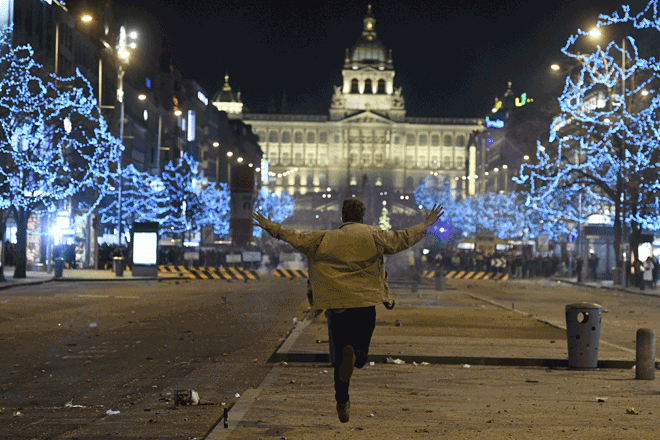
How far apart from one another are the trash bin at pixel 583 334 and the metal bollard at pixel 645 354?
831mm

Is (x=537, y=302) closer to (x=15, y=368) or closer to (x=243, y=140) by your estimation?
(x=15, y=368)

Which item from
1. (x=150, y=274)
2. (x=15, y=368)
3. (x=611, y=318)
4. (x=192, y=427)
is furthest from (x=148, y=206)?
(x=192, y=427)

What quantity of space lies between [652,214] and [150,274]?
22.6 m

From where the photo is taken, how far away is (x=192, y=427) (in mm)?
7992

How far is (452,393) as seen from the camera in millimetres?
9828

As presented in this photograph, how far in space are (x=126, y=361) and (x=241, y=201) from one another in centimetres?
4290

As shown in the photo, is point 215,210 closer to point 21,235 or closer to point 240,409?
point 21,235

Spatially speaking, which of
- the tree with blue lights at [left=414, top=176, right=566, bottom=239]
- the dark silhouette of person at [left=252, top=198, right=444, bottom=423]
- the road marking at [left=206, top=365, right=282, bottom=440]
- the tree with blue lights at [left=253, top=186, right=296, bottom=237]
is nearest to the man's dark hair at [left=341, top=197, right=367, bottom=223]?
the dark silhouette of person at [left=252, top=198, right=444, bottom=423]

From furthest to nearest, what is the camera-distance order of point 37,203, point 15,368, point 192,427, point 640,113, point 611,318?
point 640,113
point 37,203
point 611,318
point 15,368
point 192,427

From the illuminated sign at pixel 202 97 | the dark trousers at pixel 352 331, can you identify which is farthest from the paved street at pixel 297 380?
the illuminated sign at pixel 202 97

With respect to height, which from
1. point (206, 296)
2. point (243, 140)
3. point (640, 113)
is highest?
point (243, 140)

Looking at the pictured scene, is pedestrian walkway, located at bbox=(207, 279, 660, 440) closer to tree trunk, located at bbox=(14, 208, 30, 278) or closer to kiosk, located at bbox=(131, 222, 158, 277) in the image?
tree trunk, located at bbox=(14, 208, 30, 278)

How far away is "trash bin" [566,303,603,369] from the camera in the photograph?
12.0 m

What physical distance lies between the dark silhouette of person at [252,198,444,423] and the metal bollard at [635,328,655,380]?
4.47 m
